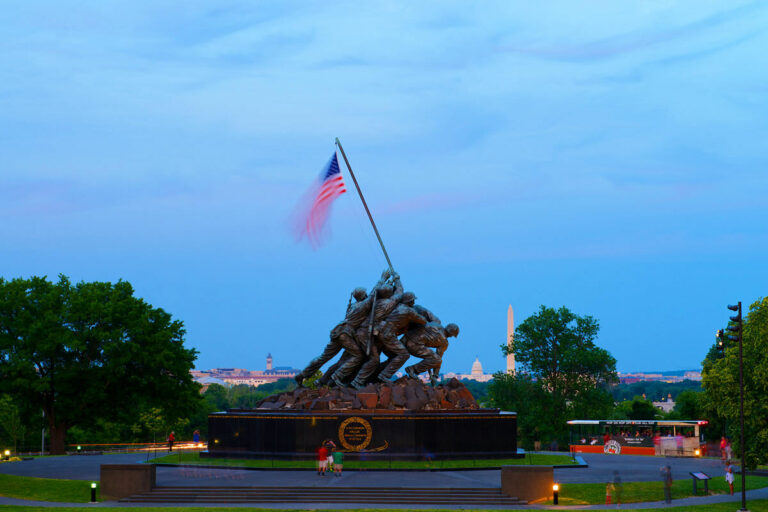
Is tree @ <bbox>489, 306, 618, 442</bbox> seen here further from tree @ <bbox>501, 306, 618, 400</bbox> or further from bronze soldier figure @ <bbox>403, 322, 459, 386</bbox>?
bronze soldier figure @ <bbox>403, 322, 459, 386</bbox>

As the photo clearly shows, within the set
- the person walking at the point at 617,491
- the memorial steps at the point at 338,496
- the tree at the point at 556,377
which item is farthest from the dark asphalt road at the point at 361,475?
the tree at the point at 556,377

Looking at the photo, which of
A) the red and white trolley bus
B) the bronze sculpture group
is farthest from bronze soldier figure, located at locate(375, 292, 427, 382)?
the red and white trolley bus

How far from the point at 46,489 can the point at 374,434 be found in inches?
505

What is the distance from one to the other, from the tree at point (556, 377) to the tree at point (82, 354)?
27.3m

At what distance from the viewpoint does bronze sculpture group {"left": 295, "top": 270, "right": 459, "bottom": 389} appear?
138ft

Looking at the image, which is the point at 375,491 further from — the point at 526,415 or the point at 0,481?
the point at 526,415

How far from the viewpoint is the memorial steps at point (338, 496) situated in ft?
96.1

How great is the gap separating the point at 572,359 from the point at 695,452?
2050cm

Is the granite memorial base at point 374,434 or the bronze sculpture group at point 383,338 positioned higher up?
the bronze sculpture group at point 383,338

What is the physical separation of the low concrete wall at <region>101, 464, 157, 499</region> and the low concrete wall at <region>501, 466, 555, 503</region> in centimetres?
1201

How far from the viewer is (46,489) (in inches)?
1275

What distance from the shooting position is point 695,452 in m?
48.1

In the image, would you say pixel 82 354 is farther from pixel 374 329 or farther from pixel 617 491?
pixel 617 491

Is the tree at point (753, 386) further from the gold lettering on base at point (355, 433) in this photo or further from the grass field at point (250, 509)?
the gold lettering on base at point (355, 433)
